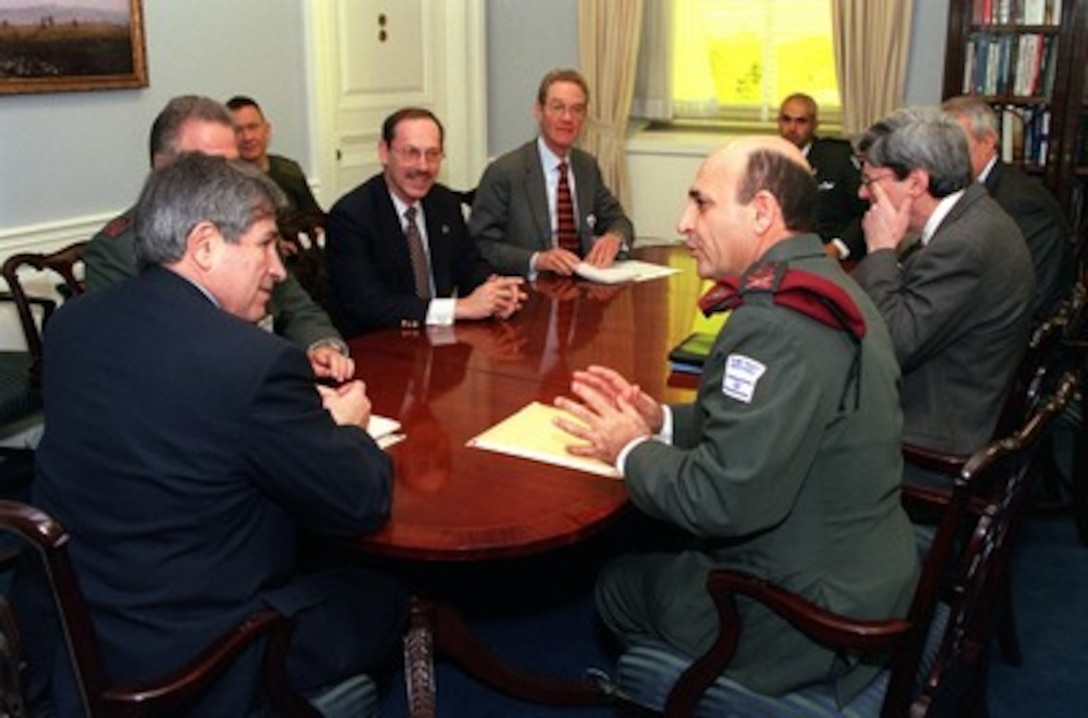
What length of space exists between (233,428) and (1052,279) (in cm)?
265

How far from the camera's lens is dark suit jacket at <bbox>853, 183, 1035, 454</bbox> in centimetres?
246

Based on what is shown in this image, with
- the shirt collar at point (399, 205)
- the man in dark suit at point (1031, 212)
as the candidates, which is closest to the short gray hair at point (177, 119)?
the shirt collar at point (399, 205)

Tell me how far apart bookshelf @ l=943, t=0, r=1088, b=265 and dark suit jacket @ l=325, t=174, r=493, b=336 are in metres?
2.82

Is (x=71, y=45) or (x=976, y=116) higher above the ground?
(x=71, y=45)

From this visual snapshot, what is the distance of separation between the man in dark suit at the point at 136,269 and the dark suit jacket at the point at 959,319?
1.28 m

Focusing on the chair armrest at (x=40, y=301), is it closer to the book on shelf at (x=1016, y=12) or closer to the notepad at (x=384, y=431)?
the notepad at (x=384, y=431)

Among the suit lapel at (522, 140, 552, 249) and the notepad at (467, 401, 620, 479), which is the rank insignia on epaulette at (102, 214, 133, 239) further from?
the suit lapel at (522, 140, 552, 249)

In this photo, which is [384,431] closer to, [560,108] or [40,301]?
[40,301]

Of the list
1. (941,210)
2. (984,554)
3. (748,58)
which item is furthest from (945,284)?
(748,58)

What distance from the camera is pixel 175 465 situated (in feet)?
5.13

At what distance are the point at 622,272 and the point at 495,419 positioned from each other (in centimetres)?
154

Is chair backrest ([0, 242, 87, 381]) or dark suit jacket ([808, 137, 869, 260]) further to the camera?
dark suit jacket ([808, 137, 869, 260])

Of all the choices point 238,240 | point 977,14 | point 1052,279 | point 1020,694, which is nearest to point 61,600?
point 238,240

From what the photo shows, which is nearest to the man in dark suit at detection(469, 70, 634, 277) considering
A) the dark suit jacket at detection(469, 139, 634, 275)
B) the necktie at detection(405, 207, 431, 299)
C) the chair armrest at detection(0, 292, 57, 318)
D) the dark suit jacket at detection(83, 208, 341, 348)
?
the dark suit jacket at detection(469, 139, 634, 275)
